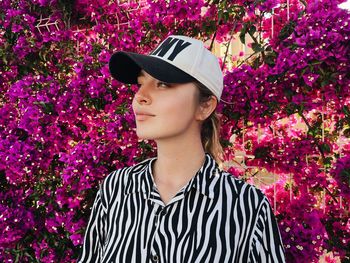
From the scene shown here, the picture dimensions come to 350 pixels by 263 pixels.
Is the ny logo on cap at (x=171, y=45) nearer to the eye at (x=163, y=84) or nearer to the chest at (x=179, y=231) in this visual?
the eye at (x=163, y=84)

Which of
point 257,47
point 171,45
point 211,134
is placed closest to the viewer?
point 171,45

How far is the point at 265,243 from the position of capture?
1.20 metres

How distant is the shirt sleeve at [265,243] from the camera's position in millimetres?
1192

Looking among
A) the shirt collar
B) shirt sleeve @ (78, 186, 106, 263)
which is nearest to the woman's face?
the shirt collar

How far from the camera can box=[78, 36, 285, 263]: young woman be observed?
120 centimetres

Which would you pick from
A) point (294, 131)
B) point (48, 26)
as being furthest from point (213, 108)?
point (48, 26)

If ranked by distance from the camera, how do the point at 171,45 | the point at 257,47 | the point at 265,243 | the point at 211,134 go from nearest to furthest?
the point at 265,243, the point at 171,45, the point at 211,134, the point at 257,47

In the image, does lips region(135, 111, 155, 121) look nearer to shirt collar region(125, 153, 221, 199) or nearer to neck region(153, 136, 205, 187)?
neck region(153, 136, 205, 187)

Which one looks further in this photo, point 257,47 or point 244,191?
point 257,47

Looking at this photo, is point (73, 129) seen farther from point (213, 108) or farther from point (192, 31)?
point (213, 108)

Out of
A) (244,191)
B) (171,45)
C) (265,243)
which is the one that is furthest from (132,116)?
(265,243)

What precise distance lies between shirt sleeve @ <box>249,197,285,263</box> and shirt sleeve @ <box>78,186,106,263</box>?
1.64 ft

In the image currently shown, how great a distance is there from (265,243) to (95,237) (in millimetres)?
564

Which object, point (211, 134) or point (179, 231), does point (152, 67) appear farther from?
point (179, 231)
